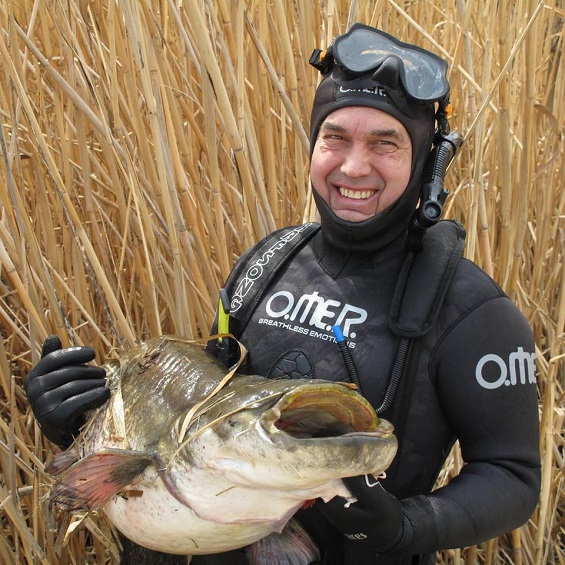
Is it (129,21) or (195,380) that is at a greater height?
(129,21)

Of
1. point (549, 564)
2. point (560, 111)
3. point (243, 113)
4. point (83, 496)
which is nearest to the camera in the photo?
point (83, 496)

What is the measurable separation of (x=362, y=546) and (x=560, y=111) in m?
1.68

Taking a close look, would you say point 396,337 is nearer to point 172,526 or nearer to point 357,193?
point 357,193

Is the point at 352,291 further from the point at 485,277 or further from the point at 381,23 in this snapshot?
the point at 381,23

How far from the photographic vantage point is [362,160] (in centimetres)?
168

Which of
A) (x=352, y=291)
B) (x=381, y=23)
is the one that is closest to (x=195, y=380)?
(x=352, y=291)

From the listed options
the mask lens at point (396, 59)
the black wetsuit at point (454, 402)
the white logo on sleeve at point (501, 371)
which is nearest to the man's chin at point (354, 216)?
the black wetsuit at point (454, 402)

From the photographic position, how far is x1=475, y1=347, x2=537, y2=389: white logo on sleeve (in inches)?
61.6

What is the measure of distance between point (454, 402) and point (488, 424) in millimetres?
79

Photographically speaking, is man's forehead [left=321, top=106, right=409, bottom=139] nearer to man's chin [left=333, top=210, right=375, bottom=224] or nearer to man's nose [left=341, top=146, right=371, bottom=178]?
man's nose [left=341, top=146, right=371, bottom=178]

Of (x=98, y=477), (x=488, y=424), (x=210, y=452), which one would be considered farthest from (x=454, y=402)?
(x=98, y=477)

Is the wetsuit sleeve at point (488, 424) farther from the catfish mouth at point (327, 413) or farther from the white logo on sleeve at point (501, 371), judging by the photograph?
the catfish mouth at point (327, 413)

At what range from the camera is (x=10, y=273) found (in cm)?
186

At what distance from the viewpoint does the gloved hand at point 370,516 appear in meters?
1.32
